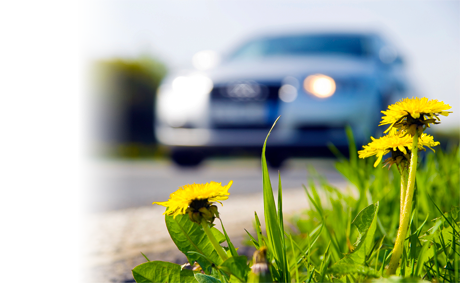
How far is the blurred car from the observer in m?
3.56

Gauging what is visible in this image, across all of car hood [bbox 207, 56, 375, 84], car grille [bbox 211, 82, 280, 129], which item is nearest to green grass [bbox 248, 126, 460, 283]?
car hood [bbox 207, 56, 375, 84]

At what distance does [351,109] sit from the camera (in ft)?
11.5

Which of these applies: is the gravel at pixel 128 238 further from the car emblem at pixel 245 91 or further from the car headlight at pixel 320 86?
the car emblem at pixel 245 91

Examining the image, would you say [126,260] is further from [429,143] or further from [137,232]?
[429,143]

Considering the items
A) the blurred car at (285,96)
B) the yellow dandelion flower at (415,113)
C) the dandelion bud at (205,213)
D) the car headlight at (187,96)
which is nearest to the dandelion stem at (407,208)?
the yellow dandelion flower at (415,113)

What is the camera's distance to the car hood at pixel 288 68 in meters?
3.61

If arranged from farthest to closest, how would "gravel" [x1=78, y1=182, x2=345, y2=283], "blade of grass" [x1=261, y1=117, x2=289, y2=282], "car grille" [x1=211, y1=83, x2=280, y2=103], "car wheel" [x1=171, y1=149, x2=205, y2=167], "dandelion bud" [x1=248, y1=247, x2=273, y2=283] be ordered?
"car wheel" [x1=171, y1=149, x2=205, y2=167], "car grille" [x1=211, y1=83, x2=280, y2=103], "gravel" [x1=78, y1=182, x2=345, y2=283], "blade of grass" [x1=261, y1=117, x2=289, y2=282], "dandelion bud" [x1=248, y1=247, x2=273, y2=283]

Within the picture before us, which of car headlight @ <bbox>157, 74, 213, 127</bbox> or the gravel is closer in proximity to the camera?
the gravel

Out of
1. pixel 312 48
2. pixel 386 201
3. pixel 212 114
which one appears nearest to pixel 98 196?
pixel 212 114

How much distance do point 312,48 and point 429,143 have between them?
3.99 m

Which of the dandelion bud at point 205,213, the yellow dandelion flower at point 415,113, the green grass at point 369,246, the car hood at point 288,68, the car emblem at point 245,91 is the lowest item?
the green grass at point 369,246

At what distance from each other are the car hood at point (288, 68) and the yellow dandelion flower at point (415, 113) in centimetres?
314

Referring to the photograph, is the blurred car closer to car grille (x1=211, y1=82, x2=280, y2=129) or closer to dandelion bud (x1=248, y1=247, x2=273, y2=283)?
car grille (x1=211, y1=82, x2=280, y2=129)

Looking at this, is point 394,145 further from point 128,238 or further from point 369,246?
point 128,238
